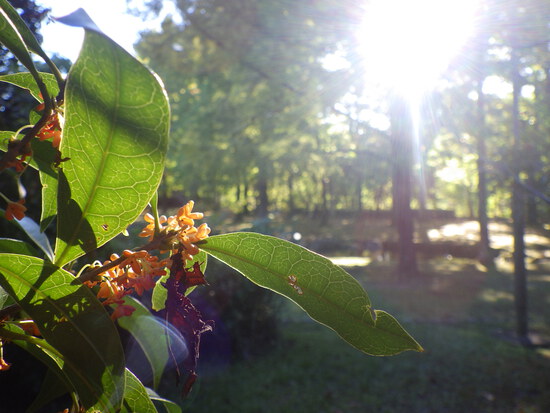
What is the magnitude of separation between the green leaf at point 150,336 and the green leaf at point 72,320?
1.25ft

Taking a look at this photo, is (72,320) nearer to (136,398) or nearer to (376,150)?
(136,398)

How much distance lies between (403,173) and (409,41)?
3234 mm

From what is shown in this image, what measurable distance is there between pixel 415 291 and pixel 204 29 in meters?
7.53

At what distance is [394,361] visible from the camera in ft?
19.0

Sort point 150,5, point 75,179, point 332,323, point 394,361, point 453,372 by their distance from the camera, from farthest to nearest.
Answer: point 150,5, point 394,361, point 453,372, point 332,323, point 75,179

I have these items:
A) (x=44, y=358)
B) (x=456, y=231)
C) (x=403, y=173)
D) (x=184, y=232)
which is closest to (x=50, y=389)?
(x=44, y=358)

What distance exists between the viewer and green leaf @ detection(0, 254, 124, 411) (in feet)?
2.02

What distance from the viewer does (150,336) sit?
107cm

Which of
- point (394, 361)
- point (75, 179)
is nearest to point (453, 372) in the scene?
point (394, 361)

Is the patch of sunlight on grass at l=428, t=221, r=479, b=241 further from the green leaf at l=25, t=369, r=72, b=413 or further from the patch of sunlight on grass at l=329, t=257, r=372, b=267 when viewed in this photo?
the green leaf at l=25, t=369, r=72, b=413

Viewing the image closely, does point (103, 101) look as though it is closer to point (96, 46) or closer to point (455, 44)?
point (96, 46)

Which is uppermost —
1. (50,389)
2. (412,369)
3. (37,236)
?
(37,236)

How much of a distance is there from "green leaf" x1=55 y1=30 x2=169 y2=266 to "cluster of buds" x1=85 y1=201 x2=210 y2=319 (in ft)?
0.18

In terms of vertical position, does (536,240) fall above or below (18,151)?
below
